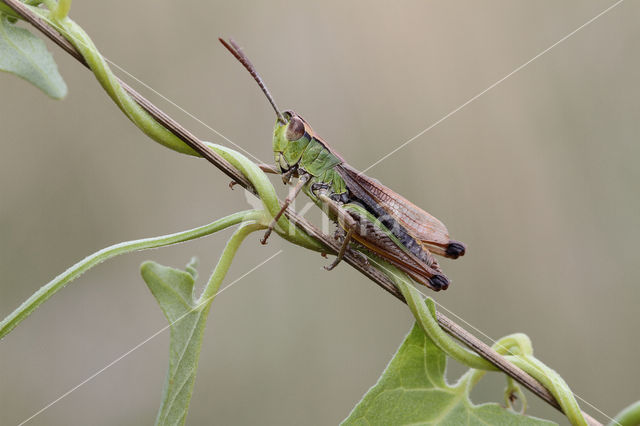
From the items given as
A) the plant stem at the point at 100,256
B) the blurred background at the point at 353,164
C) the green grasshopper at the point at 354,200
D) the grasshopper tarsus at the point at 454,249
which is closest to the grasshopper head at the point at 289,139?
the green grasshopper at the point at 354,200

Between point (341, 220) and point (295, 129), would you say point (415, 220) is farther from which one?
point (295, 129)

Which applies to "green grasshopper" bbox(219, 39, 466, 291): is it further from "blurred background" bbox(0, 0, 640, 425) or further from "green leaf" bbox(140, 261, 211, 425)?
"blurred background" bbox(0, 0, 640, 425)

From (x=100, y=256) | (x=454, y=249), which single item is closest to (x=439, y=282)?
(x=454, y=249)

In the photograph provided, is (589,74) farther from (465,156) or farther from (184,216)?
(184,216)

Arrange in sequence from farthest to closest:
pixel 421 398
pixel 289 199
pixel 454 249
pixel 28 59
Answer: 1. pixel 454 249
2. pixel 289 199
3. pixel 421 398
4. pixel 28 59

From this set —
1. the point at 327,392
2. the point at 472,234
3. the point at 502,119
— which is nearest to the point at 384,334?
the point at 327,392

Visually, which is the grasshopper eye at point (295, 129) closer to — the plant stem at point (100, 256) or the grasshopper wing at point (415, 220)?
the grasshopper wing at point (415, 220)
